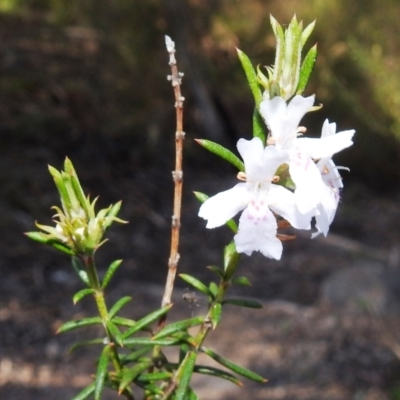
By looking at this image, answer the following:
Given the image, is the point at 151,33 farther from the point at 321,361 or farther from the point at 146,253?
the point at 321,361

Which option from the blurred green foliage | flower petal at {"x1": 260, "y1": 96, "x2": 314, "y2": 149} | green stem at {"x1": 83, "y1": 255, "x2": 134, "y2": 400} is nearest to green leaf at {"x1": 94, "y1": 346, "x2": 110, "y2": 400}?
green stem at {"x1": 83, "y1": 255, "x2": 134, "y2": 400}

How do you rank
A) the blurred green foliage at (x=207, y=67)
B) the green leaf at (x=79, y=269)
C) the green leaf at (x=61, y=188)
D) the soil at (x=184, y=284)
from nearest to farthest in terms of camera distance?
the green leaf at (x=61, y=188) → the green leaf at (x=79, y=269) → the soil at (x=184, y=284) → the blurred green foliage at (x=207, y=67)

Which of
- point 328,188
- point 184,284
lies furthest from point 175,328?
point 184,284

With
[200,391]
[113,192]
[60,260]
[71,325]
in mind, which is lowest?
[71,325]

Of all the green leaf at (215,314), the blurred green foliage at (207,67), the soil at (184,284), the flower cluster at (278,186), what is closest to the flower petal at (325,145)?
the flower cluster at (278,186)

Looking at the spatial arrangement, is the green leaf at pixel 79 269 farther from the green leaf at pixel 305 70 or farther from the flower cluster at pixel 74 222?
the green leaf at pixel 305 70

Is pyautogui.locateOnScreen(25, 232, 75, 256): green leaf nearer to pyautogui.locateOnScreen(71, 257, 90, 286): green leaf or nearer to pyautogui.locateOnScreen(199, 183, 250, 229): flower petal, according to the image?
pyautogui.locateOnScreen(71, 257, 90, 286): green leaf

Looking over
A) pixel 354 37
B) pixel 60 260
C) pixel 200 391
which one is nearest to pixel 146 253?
pixel 60 260

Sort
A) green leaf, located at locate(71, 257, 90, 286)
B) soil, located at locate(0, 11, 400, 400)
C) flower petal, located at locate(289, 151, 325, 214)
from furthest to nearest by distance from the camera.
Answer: soil, located at locate(0, 11, 400, 400)
green leaf, located at locate(71, 257, 90, 286)
flower petal, located at locate(289, 151, 325, 214)
